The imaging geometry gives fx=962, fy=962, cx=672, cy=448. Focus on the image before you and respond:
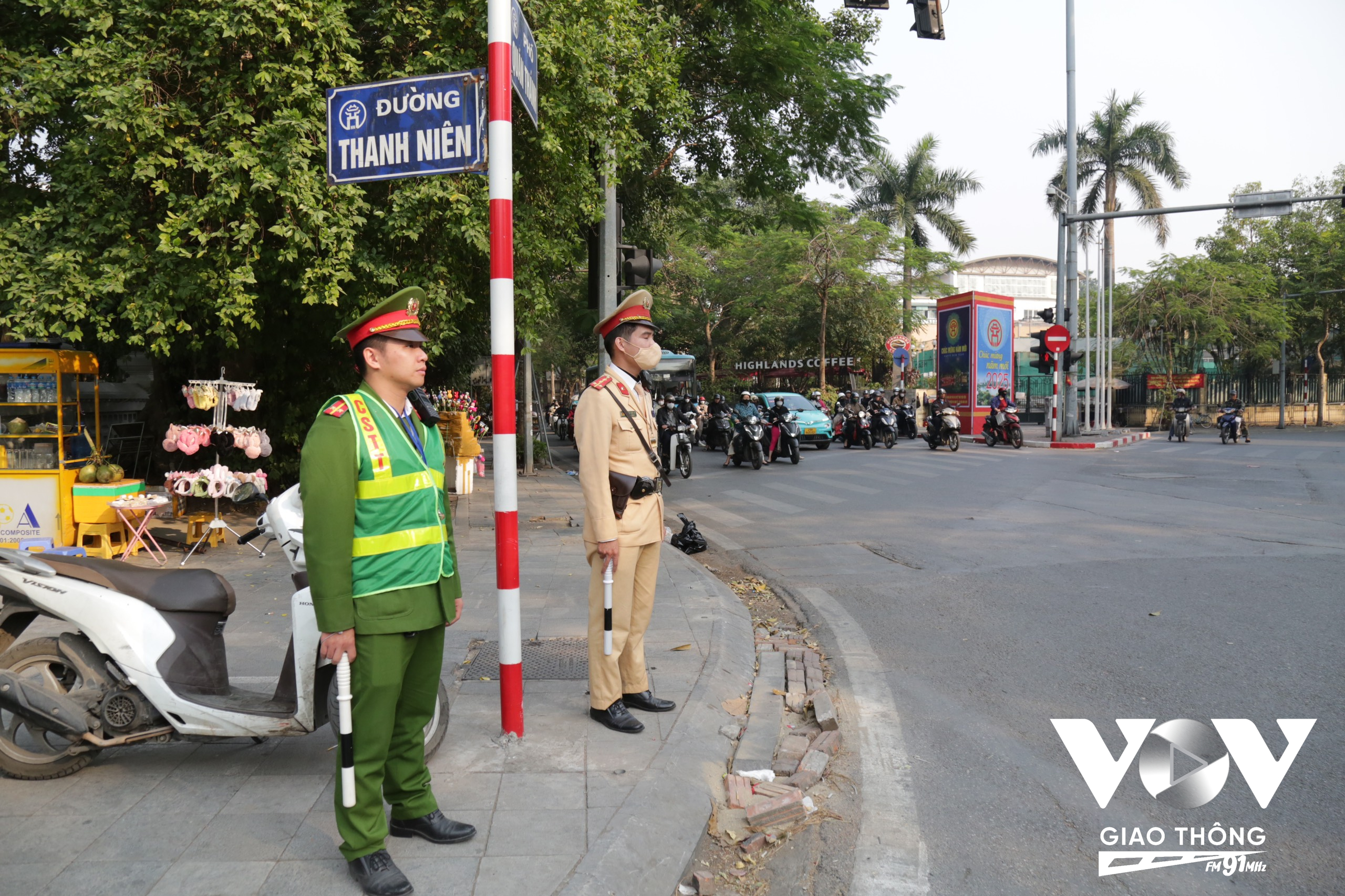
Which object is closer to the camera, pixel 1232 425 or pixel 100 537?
pixel 100 537

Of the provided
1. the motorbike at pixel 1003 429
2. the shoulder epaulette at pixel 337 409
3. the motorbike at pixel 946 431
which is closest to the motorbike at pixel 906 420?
the motorbike at pixel 1003 429

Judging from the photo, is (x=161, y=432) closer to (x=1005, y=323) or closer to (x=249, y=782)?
(x=249, y=782)

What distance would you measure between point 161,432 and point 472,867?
34.9 feet

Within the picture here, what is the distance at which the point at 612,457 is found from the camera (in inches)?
171

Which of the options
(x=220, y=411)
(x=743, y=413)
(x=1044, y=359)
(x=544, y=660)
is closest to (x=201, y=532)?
(x=220, y=411)

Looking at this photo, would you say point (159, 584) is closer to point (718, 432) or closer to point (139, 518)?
point (139, 518)

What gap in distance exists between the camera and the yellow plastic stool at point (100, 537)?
8.50 metres

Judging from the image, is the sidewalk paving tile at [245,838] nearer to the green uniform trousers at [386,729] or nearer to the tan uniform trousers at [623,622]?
the green uniform trousers at [386,729]

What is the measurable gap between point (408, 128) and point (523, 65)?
594mm

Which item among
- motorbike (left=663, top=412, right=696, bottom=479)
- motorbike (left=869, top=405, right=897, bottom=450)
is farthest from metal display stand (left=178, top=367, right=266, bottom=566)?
motorbike (left=869, top=405, right=897, bottom=450)

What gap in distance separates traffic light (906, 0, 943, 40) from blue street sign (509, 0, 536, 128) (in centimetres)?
711

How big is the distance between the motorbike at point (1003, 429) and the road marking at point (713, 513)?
12853 millimetres

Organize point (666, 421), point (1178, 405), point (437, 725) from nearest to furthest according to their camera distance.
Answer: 1. point (437, 725)
2. point (666, 421)
3. point (1178, 405)

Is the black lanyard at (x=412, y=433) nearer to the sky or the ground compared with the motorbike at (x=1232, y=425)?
nearer to the sky
